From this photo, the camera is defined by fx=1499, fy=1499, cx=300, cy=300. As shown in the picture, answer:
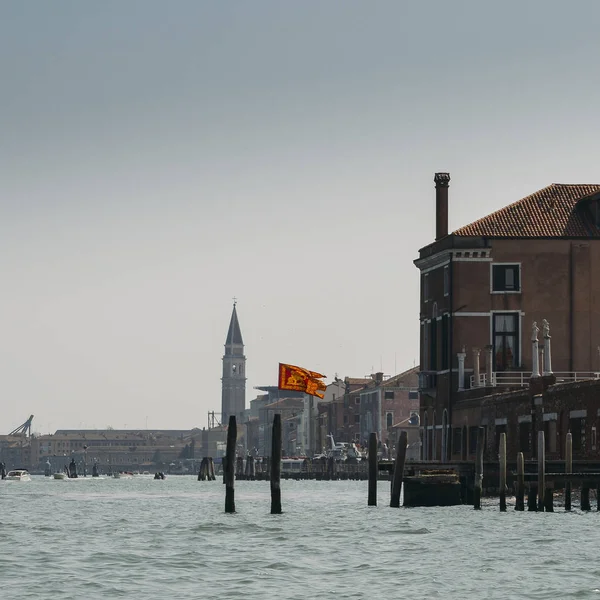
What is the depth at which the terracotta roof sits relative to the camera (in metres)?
65.8

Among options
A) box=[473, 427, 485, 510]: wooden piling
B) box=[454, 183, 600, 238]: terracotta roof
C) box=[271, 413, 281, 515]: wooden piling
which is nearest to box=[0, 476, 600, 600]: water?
box=[473, 427, 485, 510]: wooden piling

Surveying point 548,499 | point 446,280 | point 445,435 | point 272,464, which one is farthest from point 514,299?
point 272,464

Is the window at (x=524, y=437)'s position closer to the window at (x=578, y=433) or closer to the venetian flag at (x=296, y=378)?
the window at (x=578, y=433)

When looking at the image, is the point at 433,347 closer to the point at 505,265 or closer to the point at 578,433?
the point at 505,265

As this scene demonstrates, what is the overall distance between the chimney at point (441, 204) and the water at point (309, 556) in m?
24.9

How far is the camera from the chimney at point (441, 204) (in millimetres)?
70250

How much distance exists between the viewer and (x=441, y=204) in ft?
233

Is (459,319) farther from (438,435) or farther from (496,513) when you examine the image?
(496,513)

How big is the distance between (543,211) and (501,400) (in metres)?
12.1

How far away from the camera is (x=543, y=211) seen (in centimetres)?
6756

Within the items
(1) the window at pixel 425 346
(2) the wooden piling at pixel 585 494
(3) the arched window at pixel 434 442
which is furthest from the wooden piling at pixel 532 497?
(1) the window at pixel 425 346

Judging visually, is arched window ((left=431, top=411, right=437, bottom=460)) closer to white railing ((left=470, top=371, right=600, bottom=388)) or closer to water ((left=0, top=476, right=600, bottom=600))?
white railing ((left=470, top=371, right=600, bottom=388))

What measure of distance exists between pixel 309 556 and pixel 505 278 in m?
35.6

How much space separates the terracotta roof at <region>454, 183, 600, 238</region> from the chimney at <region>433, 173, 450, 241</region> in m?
3.40
